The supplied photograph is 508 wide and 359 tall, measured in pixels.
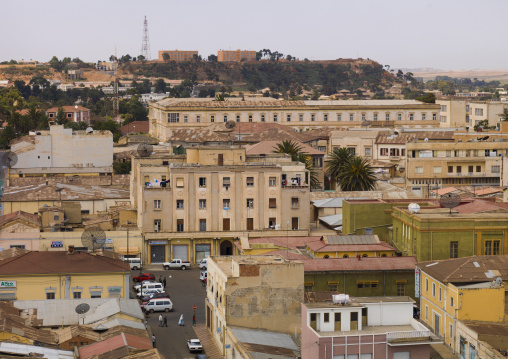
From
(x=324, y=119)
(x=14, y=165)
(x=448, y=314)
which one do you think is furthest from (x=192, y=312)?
(x=324, y=119)

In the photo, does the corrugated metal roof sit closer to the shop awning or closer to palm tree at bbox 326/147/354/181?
the shop awning

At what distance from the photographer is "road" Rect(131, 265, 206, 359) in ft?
169

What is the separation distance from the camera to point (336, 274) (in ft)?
182

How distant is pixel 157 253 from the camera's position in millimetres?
73188

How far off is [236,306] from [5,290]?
13.2 meters

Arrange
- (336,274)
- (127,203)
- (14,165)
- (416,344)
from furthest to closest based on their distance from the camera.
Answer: (14,165) < (127,203) < (336,274) < (416,344)

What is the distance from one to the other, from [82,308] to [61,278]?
553 centimetres

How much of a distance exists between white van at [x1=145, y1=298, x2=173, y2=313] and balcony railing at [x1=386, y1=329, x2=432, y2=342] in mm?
19624

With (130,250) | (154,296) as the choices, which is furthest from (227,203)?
(154,296)

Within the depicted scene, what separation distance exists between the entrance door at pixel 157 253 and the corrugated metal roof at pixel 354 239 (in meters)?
14.7

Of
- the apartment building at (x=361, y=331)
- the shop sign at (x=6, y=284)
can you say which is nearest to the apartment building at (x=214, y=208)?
the shop sign at (x=6, y=284)

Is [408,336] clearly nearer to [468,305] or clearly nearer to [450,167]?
[468,305]

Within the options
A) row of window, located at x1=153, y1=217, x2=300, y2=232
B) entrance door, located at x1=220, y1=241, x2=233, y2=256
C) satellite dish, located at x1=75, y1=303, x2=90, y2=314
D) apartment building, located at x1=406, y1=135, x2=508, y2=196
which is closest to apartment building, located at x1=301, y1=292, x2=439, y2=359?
satellite dish, located at x1=75, y1=303, x2=90, y2=314

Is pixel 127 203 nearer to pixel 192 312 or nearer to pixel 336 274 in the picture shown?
pixel 192 312
